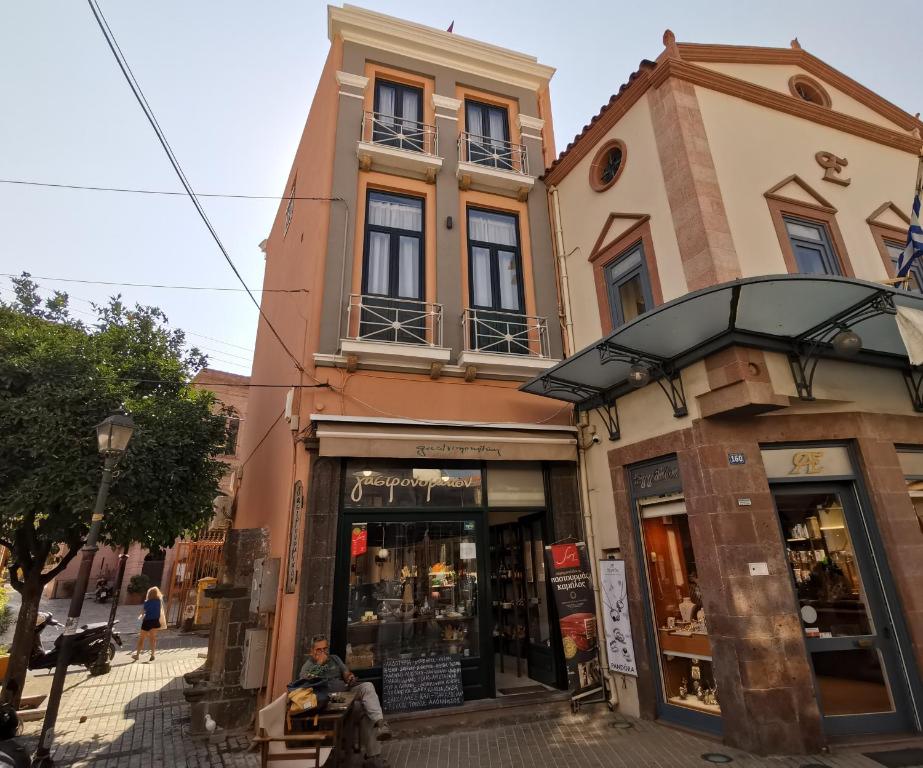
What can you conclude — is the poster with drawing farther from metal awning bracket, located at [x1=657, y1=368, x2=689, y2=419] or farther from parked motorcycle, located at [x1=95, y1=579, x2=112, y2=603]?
parked motorcycle, located at [x1=95, y1=579, x2=112, y2=603]

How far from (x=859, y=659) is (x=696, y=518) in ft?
7.92

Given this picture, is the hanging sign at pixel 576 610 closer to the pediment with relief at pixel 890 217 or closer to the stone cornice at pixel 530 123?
the pediment with relief at pixel 890 217

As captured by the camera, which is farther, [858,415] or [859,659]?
[858,415]

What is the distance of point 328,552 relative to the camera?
22.9ft

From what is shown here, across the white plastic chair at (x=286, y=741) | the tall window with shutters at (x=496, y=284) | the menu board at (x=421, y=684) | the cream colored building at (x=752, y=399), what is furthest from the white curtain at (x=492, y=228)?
the white plastic chair at (x=286, y=741)

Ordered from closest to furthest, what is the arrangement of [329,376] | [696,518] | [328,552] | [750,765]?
[750,765]
[696,518]
[328,552]
[329,376]

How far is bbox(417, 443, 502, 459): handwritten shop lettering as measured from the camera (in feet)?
25.1

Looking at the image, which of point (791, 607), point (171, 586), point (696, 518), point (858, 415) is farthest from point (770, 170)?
point (171, 586)

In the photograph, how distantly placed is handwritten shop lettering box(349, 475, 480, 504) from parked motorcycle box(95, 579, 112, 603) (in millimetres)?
23192

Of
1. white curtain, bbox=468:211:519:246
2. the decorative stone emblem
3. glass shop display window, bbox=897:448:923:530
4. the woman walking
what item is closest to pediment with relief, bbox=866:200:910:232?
the decorative stone emblem

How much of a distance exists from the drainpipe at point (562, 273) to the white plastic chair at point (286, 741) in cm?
689

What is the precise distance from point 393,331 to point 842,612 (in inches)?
288

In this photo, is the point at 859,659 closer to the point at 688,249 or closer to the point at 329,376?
the point at 688,249

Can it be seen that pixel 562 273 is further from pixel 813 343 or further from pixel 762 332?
pixel 813 343
